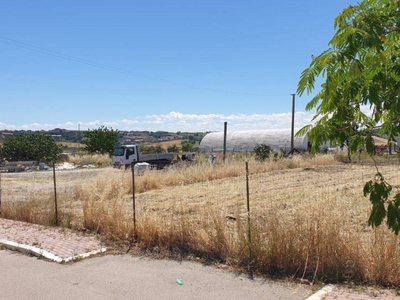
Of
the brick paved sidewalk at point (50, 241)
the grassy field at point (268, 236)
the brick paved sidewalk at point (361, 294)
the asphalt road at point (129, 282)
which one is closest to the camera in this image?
the brick paved sidewalk at point (361, 294)

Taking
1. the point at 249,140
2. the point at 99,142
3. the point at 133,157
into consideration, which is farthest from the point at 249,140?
the point at 133,157

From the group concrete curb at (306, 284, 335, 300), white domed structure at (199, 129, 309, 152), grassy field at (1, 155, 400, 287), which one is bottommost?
concrete curb at (306, 284, 335, 300)

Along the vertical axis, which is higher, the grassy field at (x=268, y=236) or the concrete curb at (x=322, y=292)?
the grassy field at (x=268, y=236)

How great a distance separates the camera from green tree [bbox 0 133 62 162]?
4316 cm

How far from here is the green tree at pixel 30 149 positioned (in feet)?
142

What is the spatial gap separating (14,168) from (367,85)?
37.5m

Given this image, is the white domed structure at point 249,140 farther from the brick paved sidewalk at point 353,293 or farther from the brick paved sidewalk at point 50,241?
the brick paved sidewalk at point 353,293

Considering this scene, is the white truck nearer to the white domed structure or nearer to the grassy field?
the white domed structure

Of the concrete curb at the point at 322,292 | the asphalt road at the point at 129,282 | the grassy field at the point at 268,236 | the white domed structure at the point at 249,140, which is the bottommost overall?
the asphalt road at the point at 129,282

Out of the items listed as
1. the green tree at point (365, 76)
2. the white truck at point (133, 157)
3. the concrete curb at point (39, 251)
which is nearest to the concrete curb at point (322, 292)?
the green tree at point (365, 76)

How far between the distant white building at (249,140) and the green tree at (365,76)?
4720 centimetres

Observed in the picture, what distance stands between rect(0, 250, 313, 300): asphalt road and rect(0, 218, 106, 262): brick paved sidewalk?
0.36 metres

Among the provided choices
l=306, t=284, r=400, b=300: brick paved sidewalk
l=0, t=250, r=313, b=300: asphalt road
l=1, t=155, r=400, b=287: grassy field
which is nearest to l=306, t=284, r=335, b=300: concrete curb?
l=306, t=284, r=400, b=300: brick paved sidewalk

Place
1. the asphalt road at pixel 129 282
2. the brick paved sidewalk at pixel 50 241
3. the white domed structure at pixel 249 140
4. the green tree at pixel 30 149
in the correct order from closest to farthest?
the asphalt road at pixel 129 282
the brick paved sidewalk at pixel 50 241
the green tree at pixel 30 149
the white domed structure at pixel 249 140
